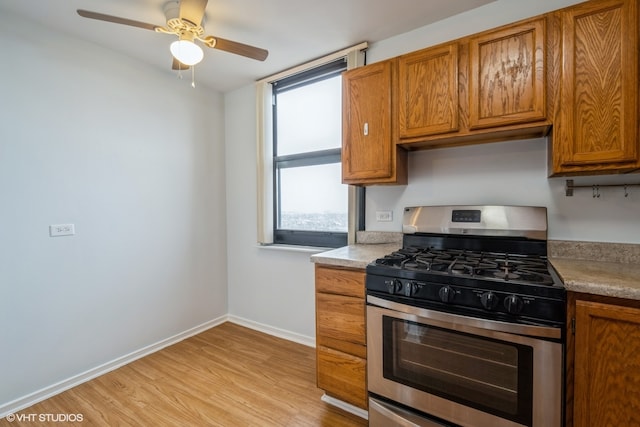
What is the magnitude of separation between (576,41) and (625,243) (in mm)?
1122

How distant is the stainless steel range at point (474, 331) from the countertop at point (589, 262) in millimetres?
72

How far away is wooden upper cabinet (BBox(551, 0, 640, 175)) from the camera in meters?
1.33

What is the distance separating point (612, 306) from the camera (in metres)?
1.13

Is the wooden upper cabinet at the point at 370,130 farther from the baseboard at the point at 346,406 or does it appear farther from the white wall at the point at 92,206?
the white wall at the point at 92,206

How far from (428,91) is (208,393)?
8.49 feet

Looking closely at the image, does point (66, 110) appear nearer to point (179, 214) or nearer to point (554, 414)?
point (179, 214)

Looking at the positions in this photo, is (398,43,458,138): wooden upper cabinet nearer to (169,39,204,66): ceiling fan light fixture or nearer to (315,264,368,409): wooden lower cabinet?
(315,264,368,409): wooden lower cabinet

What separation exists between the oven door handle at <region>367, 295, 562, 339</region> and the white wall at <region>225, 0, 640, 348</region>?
0.81 m

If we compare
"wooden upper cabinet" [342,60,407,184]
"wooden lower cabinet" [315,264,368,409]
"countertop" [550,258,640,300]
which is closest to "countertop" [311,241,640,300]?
"countertop" [550,258,640,300]

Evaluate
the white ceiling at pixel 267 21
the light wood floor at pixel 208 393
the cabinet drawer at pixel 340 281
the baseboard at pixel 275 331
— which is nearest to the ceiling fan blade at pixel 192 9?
the white ceiling at pixel 267 21

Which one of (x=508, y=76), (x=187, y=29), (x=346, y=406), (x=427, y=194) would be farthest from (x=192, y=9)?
(x=346, y=406)

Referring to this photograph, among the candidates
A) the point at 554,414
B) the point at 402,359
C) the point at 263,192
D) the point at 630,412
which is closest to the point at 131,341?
the point at 263,192

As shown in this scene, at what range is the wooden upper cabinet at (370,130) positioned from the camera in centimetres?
197

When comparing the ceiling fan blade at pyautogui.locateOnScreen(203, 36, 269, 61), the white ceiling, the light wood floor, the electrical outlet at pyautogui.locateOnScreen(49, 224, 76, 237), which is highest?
the white ceiling
